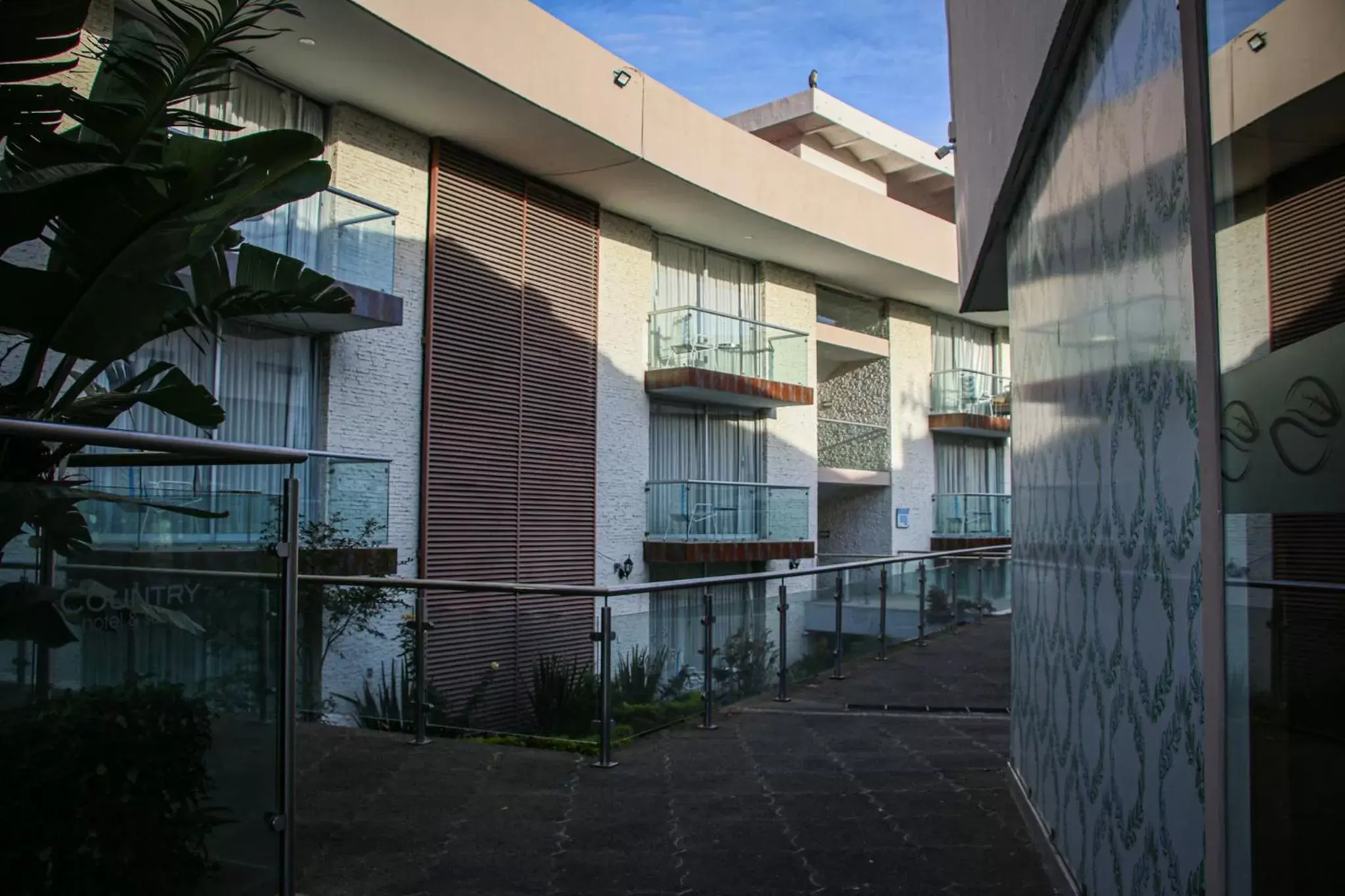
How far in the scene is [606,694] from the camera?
6.94 meters

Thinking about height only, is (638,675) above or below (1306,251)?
below

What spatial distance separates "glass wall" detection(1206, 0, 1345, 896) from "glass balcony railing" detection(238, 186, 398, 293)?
1018cm

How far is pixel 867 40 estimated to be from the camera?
52.3 feet

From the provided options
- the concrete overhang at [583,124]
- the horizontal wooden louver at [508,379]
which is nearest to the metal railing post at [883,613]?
the horizontal wooden louver at [508,379]

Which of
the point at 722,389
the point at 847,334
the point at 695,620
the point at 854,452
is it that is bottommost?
the point at 695,620

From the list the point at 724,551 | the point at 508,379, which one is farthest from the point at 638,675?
the point at 724,551

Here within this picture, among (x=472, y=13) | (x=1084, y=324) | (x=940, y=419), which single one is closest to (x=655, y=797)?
(x=1084, y=324)

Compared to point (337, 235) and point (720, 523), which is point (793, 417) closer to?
point (720, 523)

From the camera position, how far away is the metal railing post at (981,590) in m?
15.1

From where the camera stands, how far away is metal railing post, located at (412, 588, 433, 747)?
7340mm

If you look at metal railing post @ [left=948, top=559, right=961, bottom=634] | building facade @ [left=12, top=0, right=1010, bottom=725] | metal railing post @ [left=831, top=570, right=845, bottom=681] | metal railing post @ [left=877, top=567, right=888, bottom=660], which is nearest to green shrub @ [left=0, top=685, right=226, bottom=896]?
building facade @ [left=12, top=0, right=1010, bottom=725]

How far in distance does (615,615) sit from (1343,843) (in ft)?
17.5

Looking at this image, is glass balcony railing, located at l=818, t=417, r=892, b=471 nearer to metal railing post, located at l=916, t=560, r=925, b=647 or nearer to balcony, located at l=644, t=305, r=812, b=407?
balcony, located at l=644, t=305, r=812, b=407

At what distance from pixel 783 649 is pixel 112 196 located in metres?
6.91
